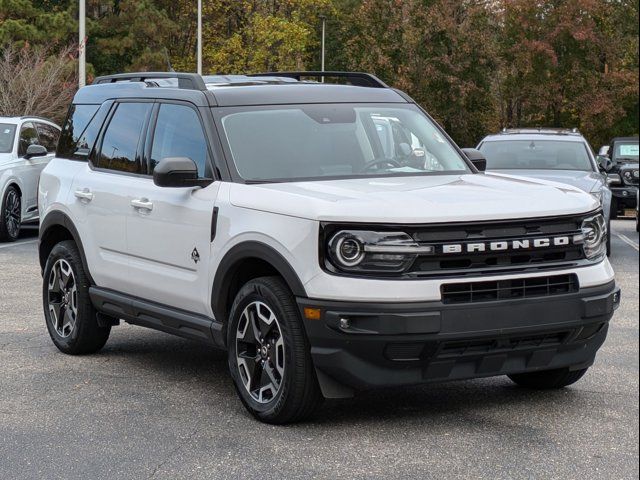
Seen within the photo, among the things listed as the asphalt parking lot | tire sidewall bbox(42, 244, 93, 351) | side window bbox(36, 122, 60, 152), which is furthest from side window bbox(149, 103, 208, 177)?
side window bbox(36, 122, 60, 152)

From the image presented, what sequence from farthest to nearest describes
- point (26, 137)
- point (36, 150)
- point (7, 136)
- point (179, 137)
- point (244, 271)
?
1. point (26, 137)
2. point (7, 136)
3. point (36, 150)
4. point (179, 137)
5. point (244, 271)

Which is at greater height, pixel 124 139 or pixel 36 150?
pixel 124 139

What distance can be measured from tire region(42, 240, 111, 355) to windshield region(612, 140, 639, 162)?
20.7 metres

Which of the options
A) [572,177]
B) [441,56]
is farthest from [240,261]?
[441,56]

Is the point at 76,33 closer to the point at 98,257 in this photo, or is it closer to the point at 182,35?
the point at 182,35

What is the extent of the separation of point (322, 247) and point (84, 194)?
9.07 feet

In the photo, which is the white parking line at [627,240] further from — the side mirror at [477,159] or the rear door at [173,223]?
the rear door at [173,223]

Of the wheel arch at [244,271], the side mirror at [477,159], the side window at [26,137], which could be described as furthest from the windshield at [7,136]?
the wheel arch at [244,271]

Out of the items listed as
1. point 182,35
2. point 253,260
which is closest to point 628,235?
point 253,260

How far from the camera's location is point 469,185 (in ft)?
22.6

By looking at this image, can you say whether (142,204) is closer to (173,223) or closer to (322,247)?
(173,223)

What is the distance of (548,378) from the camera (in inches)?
285

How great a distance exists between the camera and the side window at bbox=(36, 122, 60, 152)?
2012 centimetres

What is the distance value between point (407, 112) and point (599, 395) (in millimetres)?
2073
